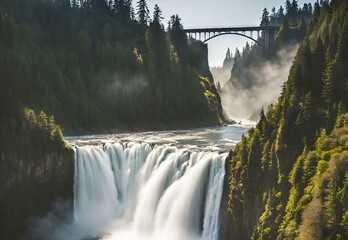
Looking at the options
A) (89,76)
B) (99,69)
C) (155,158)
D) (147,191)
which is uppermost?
(99,69)

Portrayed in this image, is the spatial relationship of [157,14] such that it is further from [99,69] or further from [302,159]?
[302,159]

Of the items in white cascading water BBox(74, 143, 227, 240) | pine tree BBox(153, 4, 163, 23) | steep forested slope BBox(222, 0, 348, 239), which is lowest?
white cascading water BBox(74, 143, 227, 240)

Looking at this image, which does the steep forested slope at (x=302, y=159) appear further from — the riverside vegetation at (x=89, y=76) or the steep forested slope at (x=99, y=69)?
the steep forested slope at (x=99, y=69)

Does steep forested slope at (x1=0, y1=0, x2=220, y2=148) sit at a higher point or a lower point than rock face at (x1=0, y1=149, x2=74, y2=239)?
higher

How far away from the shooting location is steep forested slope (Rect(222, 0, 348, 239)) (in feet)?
68.5

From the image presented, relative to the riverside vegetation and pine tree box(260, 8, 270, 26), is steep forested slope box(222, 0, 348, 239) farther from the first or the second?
pine tree box(260, 8, 270, 26)

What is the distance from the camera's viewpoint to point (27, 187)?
39.0 meters

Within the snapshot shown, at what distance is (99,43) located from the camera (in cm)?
8625

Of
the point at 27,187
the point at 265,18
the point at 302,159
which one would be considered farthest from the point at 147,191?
Answer: the point at 265,18

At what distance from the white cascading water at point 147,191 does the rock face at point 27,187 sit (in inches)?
97.3

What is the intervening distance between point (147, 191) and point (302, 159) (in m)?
19.4

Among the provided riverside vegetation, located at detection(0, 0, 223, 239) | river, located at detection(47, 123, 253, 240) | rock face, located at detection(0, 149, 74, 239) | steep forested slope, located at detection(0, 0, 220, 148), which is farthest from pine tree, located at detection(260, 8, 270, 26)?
rock face, located at detection(0, 149, 74, 239)

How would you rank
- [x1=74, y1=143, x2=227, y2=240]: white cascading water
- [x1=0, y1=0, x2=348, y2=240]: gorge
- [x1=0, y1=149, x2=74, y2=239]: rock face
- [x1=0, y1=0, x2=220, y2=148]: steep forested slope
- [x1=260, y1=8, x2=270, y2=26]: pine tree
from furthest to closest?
1. [x1=260, y1=8, x2=270, y2=26]: pine tree
2. [x1=0, y1=0, x2=220, y2=148]: steep forested slope
3. [x1=0, y1=149, x2=74, y2=239]: rock face
4. [x1=74, y1=143, x2=227, y2=240]: white cascading water
5. [x1=0, y1=0, x2=348, y2=240]: gorge

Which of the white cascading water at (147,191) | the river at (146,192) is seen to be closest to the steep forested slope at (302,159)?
the white cascading water at (147,191)
